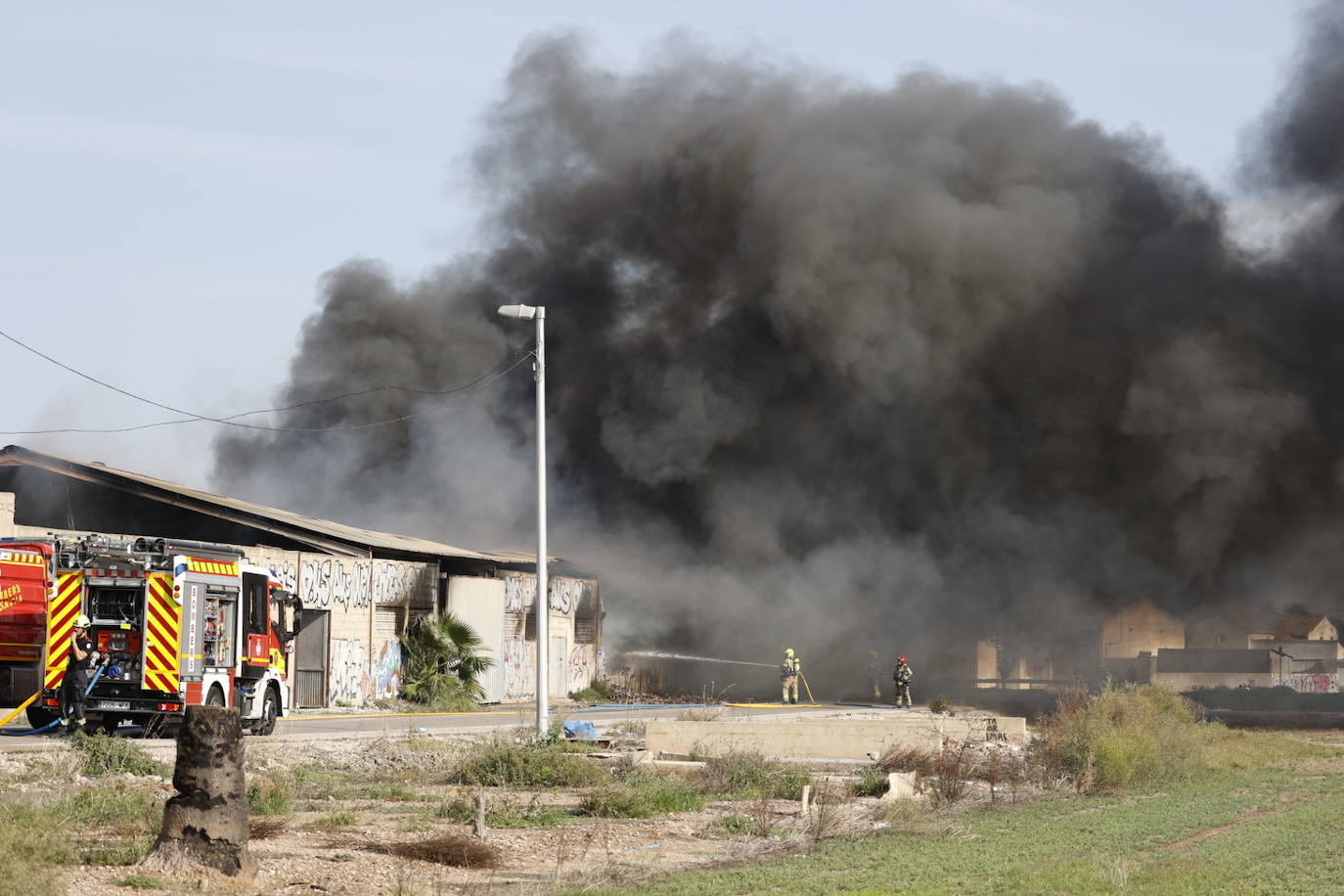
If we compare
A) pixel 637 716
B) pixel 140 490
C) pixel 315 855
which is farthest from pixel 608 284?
pixel 315 855

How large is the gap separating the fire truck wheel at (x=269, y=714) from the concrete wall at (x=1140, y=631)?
40843mm

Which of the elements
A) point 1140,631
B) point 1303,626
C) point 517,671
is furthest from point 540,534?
point 1303,626

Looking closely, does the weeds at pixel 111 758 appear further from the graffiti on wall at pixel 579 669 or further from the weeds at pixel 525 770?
the graffiti on wall at pixel 579 669

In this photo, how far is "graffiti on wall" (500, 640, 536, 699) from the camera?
1599 inches

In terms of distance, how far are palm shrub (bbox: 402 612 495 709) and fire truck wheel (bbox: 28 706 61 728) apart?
14.9 metres

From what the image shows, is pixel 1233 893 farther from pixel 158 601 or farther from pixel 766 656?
pixel 766 656

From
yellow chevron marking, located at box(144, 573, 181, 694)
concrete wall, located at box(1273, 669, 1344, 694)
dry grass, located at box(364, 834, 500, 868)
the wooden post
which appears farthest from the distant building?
dry grass, located at box(364, 834, 500, 868)

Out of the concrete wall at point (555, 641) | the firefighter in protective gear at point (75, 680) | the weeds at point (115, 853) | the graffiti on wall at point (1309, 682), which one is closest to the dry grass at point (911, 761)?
the weeds at point (115, 853)

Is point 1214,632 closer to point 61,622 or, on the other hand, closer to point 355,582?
point 355,582

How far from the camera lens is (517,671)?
41.4 metres

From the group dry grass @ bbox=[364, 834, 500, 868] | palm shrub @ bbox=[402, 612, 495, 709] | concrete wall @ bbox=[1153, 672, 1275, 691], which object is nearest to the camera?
dry grass @ bbox=[364, 834, 500, 868]

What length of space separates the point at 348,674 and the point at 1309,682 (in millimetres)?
41049

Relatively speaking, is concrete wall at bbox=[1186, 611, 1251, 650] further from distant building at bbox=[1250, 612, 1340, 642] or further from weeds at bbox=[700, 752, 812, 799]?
weeds at bbox=[700, 752, 812, 799]

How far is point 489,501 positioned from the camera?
179ft
